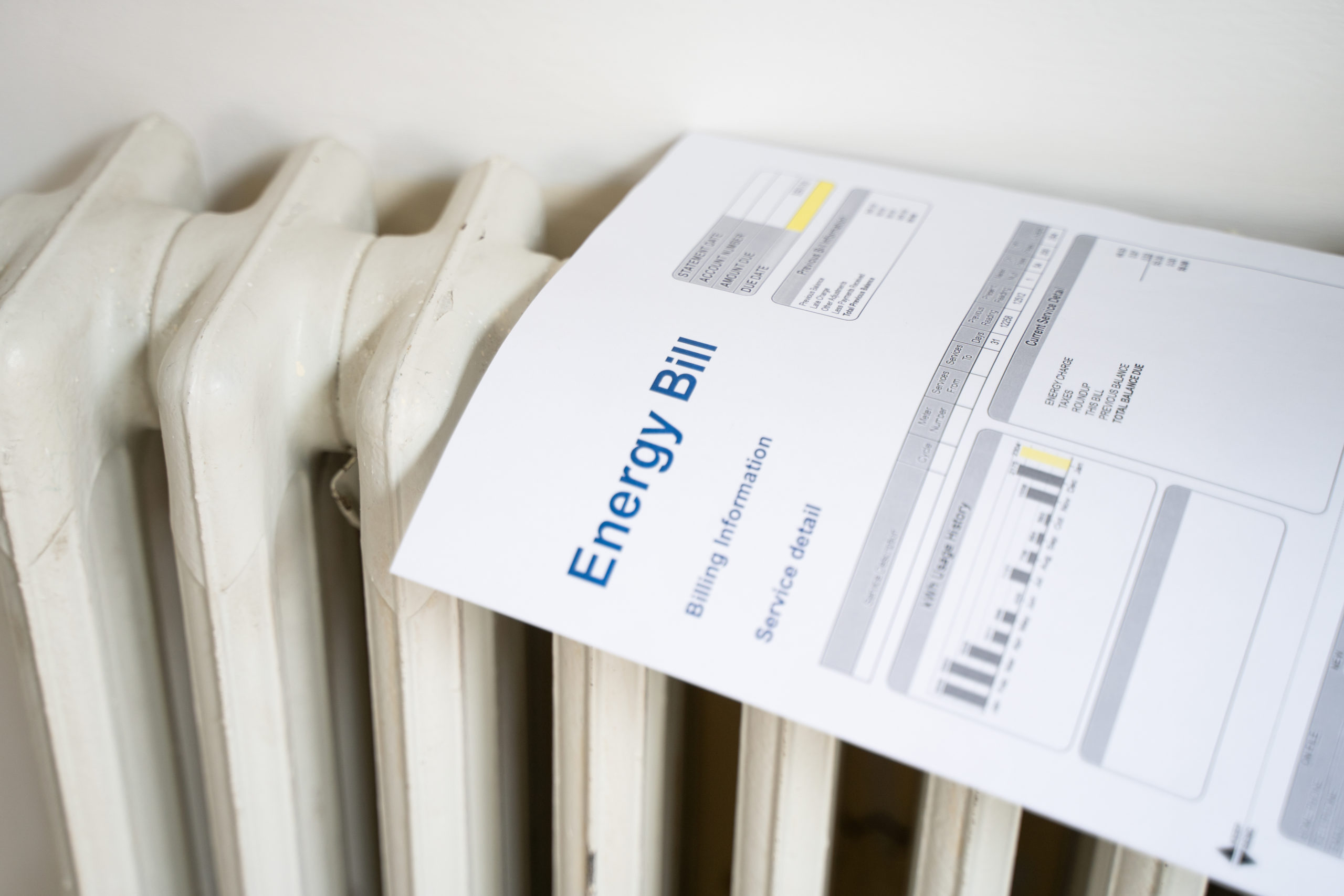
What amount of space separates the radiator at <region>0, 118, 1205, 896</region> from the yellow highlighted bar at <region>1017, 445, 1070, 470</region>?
165 mm

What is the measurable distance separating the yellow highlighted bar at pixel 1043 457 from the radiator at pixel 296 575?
0.16 meters

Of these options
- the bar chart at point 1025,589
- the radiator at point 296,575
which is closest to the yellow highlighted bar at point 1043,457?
the bar chart at point 1025,589

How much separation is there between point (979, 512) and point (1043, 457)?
4 cm

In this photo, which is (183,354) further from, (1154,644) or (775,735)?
(1154,644)

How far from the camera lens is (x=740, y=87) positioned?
0.58 metres

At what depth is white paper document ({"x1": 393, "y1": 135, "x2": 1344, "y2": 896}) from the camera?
14.5 inches

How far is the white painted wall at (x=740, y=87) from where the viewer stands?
51 centimetres

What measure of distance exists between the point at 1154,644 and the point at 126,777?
0.62 meters

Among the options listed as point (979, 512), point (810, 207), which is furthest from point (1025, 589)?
point (810, 207)

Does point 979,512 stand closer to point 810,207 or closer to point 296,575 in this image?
point 810,207

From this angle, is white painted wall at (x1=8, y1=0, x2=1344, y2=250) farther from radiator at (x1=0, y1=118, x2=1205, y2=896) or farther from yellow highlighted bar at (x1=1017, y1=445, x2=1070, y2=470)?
yellow highlighted bar at (x1=1017, y1=445, x2=1070, y2=470)

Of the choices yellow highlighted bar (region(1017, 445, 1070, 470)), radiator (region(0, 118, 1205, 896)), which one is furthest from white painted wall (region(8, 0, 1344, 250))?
yellow highlighted bar (region(1017, 445, 1070, 470))

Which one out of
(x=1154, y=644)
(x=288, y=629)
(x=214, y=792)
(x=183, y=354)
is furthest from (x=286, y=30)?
(x=1154, y=644)

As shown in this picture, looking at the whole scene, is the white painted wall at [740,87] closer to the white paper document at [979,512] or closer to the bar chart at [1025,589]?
the white paper document at [979,512]
